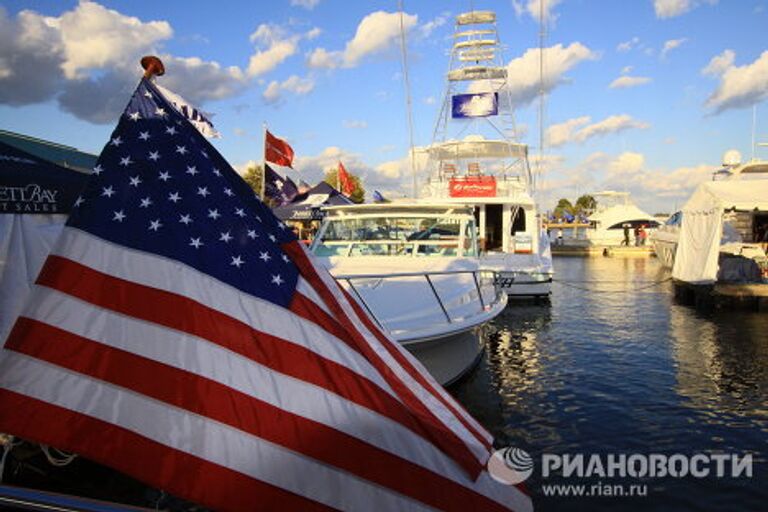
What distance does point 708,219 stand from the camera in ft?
52.9

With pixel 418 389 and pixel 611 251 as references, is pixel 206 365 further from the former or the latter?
pixel 611 251

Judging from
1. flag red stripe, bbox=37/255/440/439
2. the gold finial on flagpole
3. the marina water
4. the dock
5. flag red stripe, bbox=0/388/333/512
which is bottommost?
the marina water

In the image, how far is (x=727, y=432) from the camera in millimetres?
6555

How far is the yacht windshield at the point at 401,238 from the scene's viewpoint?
944cm

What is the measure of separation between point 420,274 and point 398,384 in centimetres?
335

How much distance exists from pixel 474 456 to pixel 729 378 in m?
7.97

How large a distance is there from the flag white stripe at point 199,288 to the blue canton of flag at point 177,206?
0.04 metres

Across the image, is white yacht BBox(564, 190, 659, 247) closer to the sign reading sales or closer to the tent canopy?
the sign reading sales

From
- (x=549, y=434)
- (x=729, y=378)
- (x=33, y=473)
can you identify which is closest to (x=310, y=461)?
(x=33, y=473)

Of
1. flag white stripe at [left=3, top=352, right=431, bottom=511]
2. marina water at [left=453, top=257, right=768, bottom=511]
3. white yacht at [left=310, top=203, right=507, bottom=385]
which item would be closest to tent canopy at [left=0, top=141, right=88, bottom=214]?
white yacht at [left=310, top=203, right=507, bottom=385]

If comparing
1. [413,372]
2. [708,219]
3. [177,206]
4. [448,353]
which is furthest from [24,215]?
[708,219]

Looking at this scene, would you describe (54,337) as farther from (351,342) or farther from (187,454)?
(351,342)

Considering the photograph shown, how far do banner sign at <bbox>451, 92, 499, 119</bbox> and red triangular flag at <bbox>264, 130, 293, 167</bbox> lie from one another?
6.91 metres

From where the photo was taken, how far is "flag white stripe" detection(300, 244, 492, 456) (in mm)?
2751
